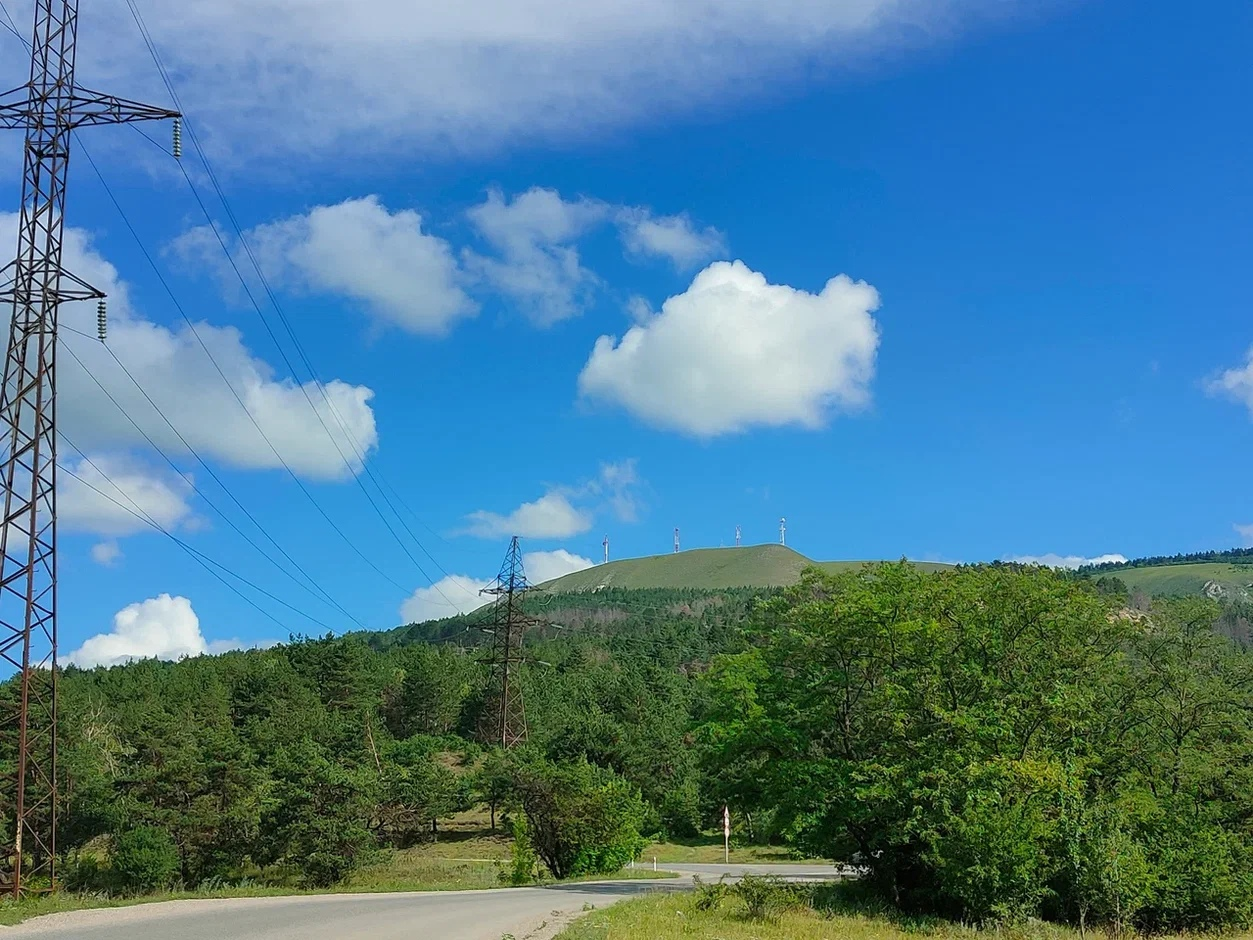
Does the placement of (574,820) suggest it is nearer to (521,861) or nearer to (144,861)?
(521,861)

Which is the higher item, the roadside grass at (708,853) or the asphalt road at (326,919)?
the asphalt road at (326,919)

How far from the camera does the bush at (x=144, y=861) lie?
146 ft

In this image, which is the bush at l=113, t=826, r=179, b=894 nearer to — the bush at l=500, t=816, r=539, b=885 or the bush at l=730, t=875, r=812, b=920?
the bush at l=500, t=816, r=539, b=885

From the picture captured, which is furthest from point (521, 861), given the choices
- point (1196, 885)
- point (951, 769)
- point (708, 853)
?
point (708, 853)

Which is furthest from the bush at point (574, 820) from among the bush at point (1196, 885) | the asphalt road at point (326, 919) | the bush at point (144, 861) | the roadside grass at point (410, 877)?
the bush at point (1196, 885)

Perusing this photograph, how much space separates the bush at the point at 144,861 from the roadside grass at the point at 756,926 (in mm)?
27452

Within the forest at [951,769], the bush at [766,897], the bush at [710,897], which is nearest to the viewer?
the bush at [766,897]

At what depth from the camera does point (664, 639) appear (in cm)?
18912

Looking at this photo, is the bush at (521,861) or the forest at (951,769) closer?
the forest at (951,769)

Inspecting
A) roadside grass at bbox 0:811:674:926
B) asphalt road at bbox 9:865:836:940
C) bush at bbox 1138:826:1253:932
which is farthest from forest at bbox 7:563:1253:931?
asphalt road at bbox 9:865:836:940

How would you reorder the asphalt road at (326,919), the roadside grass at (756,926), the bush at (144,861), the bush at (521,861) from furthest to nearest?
the bush at (144,861), the bush at (521,861), the roadside grass at (756,926), the asphalt road at (326,919)

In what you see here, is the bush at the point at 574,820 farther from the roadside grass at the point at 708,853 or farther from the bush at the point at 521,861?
the roadside grass at the point at 708,853

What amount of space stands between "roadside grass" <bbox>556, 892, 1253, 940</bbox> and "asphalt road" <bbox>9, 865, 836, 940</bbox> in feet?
4.49

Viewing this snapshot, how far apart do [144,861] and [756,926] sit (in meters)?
33.1
